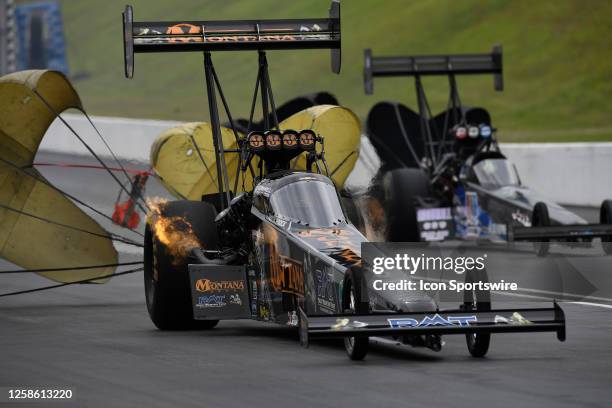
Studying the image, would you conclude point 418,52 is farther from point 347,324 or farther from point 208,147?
point 347,324

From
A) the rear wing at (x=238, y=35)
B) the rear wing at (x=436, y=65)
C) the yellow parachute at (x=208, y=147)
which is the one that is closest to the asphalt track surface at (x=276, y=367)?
the rear wing at (x=238, y=35)

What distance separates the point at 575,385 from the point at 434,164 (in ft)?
46.9

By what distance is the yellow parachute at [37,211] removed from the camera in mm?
17375

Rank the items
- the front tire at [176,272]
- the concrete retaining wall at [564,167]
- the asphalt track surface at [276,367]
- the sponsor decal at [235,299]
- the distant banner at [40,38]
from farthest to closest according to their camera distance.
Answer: the distant banner at [40,38]
the concrete retaining wall at [564,167]
the front tire at [176,272]
the sponsor decal at [235,299]
the asphalt track surface at [276,367]

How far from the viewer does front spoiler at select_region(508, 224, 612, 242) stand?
19.3m

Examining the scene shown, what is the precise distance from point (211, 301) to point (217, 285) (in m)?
0.16

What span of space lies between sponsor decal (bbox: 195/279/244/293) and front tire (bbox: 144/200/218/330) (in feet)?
1.32

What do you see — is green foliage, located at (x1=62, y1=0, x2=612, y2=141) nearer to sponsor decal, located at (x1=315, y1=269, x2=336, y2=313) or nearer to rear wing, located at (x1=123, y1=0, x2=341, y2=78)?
rear wing, located at (x1=123, y1=0, x2=341, y2=78)

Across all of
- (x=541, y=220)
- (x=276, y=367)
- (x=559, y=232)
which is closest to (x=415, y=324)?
(x=276, y=367)

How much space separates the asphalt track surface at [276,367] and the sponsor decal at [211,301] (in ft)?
0.94

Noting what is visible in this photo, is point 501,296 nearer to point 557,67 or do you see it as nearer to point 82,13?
point 557,67

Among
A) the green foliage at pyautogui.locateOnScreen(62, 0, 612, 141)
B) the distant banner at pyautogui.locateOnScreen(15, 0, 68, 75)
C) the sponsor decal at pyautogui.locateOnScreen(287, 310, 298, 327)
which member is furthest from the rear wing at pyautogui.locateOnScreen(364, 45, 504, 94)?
the distant banner at pyautogui.locateOnScreen(15, 0, 68, 75)

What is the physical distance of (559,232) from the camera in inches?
758

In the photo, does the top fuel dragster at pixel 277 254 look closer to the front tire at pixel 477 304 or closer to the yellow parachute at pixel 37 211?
the front tire at pixel 477 304
